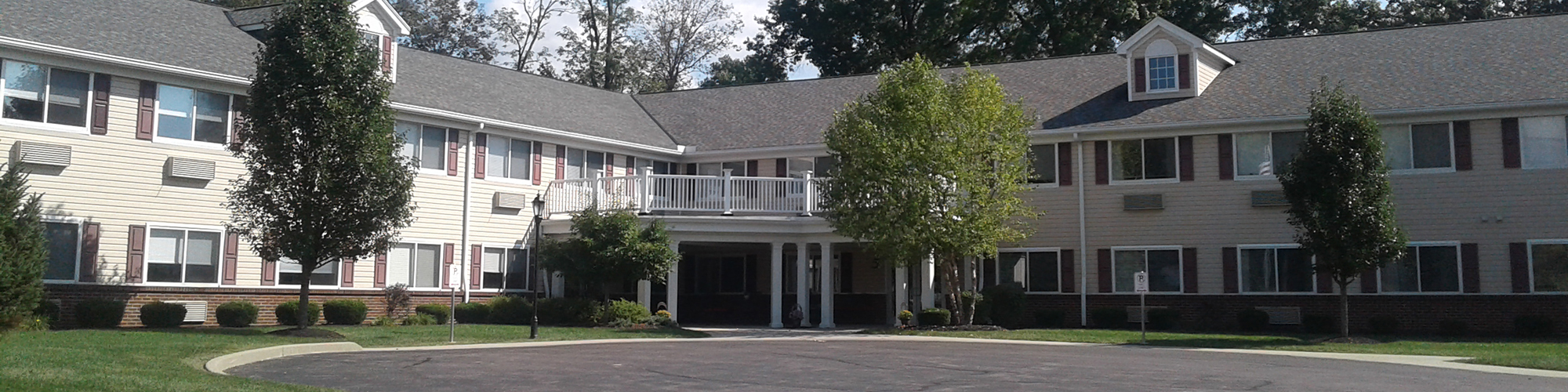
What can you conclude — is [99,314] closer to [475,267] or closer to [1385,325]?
[475,267]

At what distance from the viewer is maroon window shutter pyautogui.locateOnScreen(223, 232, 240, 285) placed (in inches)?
1015

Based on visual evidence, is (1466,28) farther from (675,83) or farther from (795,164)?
(675,83)

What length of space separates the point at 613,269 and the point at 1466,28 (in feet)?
67.0

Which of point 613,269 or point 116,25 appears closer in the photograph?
Result: point 116,25

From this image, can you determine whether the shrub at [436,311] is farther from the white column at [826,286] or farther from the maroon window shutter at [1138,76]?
the maroon window shutter at [1138,76]

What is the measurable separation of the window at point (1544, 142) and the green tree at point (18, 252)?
26.8 m

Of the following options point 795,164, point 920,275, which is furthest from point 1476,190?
point 795,164

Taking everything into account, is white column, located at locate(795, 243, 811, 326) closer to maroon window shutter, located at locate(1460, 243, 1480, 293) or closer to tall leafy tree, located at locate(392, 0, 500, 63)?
maroon window shutter, located at locate(1460, 243, 1480, 293)

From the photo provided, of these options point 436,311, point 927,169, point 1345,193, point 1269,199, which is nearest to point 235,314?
point 436,311

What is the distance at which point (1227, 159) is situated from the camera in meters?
29.3

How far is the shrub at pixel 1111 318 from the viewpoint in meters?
29.9

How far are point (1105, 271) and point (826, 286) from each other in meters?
6.35

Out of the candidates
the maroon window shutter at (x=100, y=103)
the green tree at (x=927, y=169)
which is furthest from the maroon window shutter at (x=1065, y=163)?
the maroon window shutter at (x=100, y=103)

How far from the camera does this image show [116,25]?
995 inches
